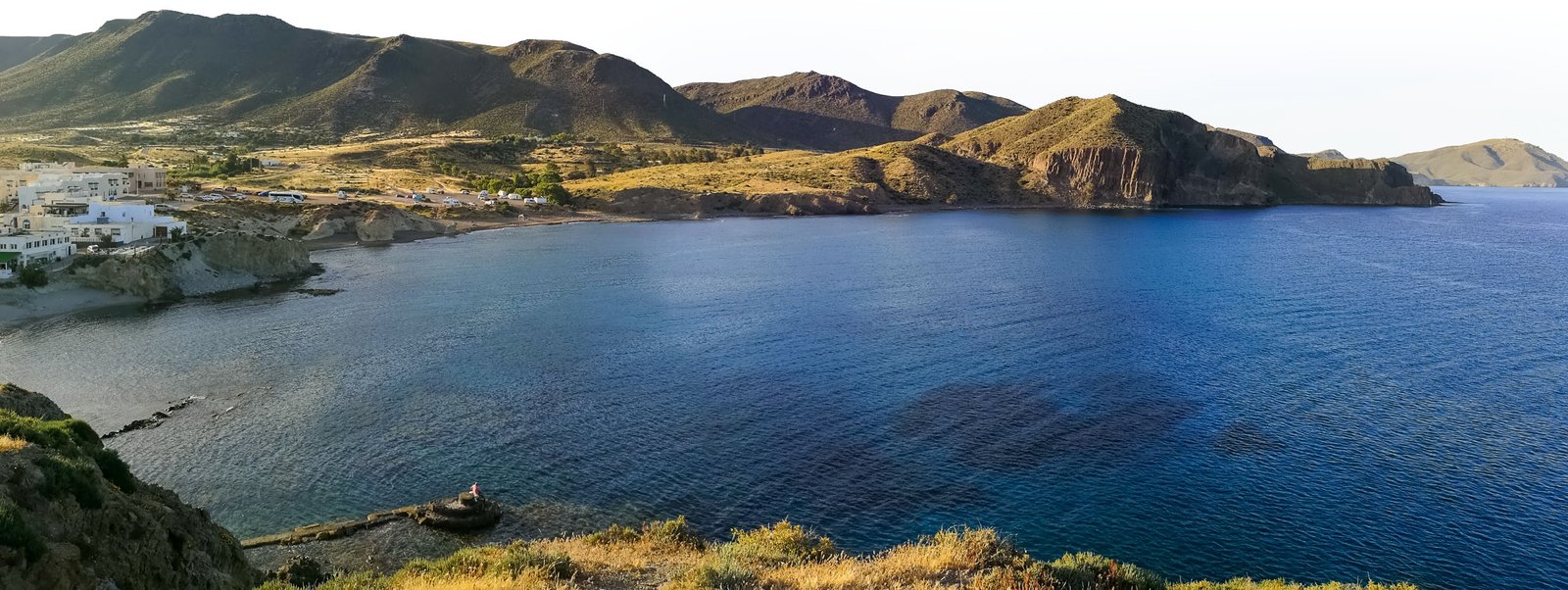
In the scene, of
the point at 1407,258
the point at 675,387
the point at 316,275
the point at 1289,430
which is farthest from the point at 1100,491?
the point at 1407,258

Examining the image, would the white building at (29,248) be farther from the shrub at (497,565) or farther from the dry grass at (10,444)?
the shrub at (497,565)

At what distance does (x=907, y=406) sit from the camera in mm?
42312

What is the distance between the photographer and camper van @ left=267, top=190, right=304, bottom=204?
11375cm

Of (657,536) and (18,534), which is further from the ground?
(18,534)

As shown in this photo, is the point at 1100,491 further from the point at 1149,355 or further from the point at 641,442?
the point at 1149,355

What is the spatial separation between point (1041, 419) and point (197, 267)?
6913 cm

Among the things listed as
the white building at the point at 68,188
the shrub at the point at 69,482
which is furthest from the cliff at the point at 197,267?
the shrub at the point at 69,482

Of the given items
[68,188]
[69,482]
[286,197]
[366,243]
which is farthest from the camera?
[286,197]

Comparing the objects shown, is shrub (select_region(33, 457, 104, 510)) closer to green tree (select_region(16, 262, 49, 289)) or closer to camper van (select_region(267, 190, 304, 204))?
green tree (select_region(16, 262, 49, 289))

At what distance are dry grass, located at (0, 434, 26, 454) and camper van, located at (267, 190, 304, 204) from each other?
111 m

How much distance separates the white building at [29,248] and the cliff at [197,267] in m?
2.67

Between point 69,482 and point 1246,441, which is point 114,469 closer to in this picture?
point 69,482

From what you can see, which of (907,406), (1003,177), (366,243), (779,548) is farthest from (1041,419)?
(1003,177)

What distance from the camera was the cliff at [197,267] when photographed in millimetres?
64875
